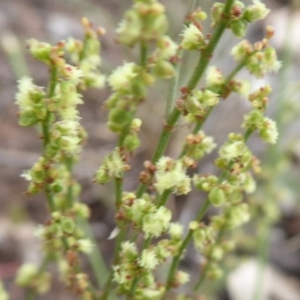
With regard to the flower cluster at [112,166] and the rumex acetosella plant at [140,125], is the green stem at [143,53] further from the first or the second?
the flower cluster at [112,166]

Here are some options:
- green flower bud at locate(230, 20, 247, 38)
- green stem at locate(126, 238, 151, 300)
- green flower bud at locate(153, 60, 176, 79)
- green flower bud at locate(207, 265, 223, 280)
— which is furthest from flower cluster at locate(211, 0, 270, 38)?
green flower bud at locate(207, 265, 223, 280)

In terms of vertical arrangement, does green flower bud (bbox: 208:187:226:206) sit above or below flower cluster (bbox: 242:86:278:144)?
below

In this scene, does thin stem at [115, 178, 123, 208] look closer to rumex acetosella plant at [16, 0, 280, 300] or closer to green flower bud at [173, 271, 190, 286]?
rumex acetosella plant at [16, 0, 280, 300]

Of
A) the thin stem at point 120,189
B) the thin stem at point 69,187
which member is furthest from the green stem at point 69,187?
the thin stem at point 120,189

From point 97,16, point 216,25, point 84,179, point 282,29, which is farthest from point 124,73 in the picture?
point 282,29

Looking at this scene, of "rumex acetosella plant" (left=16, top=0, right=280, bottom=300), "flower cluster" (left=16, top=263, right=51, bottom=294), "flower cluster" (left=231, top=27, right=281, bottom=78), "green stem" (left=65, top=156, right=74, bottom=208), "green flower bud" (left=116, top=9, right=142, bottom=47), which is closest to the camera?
"green flower bud" (left=116, top=9, right=142, bottom=47)

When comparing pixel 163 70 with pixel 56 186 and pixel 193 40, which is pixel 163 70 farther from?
pixel 56 186

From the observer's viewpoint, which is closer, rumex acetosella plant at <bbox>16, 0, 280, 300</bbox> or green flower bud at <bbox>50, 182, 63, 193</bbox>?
rumex acetosella plant at <bbox>16, 0, 280, 300</bbox>

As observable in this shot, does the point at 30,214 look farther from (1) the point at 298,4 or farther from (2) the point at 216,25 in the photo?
(2) the point at 216,25
